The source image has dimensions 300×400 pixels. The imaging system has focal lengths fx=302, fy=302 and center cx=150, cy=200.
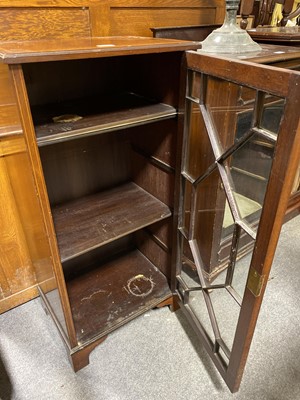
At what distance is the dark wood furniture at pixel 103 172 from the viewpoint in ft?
3.04

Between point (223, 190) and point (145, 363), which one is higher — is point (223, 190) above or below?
above

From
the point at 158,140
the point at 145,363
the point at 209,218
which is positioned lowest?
the point at 145,363

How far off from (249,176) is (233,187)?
276 millimetres

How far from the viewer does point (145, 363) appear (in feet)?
4.20

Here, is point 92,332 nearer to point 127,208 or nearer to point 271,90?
point 127,208

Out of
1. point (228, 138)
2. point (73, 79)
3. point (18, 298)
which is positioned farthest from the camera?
point (18, 298)

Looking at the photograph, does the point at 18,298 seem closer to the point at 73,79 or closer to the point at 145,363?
the point at 145,363

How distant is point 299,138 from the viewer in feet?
1.98

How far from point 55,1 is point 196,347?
144 cm

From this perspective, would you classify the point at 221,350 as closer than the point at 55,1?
No

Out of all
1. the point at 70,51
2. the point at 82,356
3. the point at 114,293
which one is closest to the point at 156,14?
the point at 70,51

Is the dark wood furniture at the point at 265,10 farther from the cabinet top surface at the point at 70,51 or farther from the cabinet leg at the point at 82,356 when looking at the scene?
the cabinet leg at the point at 82,356

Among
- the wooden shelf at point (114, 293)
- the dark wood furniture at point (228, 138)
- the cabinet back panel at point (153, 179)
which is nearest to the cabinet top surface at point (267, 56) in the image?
the dark wood furniture at point (228, 138)

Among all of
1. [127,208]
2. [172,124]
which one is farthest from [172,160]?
[127,208]
